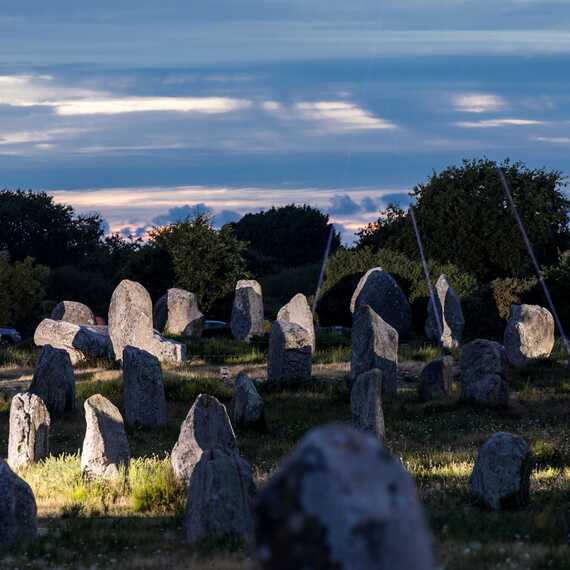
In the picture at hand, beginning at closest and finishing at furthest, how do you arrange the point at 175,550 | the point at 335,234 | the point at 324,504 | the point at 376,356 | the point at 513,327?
the point at 324,504 → the point at 175,550 → the point at 376,356 → the point at 513,327 → the point at 335,234

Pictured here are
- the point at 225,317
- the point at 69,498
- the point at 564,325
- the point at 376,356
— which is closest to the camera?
the point at 69,498

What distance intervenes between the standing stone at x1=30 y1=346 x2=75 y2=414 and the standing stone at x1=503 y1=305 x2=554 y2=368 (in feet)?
41.7

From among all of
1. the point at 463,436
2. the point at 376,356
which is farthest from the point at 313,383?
the point at 463,436

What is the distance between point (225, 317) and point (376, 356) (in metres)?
25.3

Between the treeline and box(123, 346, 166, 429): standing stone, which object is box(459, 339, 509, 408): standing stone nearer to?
box(123, 346, 166, 429): standing stone

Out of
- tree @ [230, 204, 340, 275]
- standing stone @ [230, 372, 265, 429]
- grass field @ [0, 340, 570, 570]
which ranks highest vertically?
tree @ [230, 204, 340, 275]

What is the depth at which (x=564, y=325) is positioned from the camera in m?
43.9

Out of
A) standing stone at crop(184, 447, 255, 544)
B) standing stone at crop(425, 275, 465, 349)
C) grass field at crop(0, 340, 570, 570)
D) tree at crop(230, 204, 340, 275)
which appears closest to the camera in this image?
grass field at crop(0, 340, 570, 570)

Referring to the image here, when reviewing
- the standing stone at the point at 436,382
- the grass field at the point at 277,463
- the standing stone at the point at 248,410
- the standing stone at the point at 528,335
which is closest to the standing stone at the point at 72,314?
the grass field at the point at 277,463

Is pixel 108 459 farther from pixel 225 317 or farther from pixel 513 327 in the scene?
pixel 225 317

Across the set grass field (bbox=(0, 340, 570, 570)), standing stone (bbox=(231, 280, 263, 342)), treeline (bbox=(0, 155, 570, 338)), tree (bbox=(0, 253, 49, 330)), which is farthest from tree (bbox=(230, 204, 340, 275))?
grass field (bbox=(0, 340, 570, 570))

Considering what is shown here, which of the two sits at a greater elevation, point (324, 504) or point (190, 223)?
point (190, 223)

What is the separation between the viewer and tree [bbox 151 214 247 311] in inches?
2098

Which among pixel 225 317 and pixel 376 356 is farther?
pixel 225 317
